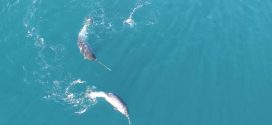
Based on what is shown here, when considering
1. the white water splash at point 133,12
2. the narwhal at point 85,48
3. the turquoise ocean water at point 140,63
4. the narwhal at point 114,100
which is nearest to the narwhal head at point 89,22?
the turquoise ocean water at point 140,63

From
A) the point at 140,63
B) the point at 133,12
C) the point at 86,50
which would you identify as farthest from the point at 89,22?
the point at 140,63

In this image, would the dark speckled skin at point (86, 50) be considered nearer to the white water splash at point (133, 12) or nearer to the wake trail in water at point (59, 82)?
the wake trail in water at point (59, 82)

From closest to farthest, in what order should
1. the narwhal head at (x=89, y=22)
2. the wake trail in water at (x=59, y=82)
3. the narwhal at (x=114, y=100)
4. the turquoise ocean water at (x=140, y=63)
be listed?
the narwhal at (x=114, y=100) < the wake trail in water at (x=59, y=82) < the turquoise ocean water at (x=140, y=63) < the narwhal head at (x=89, y=22)

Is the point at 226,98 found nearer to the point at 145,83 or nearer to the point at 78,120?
the point at 145,83

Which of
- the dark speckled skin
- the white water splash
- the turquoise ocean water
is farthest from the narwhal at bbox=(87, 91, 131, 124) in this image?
the white water splash

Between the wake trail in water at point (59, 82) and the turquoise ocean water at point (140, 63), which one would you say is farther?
the turquoise ocean water at point (140, 63)
